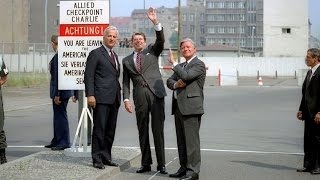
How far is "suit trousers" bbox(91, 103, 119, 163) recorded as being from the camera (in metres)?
8.98

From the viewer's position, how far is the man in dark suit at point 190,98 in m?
8.32

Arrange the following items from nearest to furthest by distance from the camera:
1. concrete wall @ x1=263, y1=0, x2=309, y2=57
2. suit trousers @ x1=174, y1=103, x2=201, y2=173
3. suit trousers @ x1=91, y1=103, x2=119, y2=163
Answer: suit trousers @ x1=174, y1=103, x2=201, y2=173
suit trousers @ x1=91, y1=103, x2=119, y2=163
concrete wall @ x1=263, y1=0, x2=309, y2=57

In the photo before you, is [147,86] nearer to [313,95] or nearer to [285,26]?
[313,95]

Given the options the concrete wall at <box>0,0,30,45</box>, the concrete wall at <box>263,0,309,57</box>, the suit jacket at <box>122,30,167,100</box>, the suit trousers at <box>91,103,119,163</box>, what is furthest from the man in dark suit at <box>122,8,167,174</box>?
the concrete wall at <box>263,0,309,57</box>

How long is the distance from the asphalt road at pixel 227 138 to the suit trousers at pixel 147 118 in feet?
1.11

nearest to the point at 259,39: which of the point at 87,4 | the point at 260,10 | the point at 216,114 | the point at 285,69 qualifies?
the point at 260,10

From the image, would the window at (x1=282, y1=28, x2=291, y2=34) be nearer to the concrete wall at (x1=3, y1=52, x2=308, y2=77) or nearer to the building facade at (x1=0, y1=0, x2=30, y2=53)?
the concrete wall at (x1=3, y1=52, x2=308, y2=77)

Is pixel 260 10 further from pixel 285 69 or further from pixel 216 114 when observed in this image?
pixel 216 114

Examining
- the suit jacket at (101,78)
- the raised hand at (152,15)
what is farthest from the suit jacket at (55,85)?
the raised hand at (152,15)

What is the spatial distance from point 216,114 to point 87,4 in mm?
10939

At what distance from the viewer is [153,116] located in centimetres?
896

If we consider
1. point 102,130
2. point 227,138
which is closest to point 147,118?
point 102,130

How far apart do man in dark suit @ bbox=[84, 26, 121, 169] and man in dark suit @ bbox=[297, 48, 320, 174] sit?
9.67 ft

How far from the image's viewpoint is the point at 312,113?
916 centimetres
